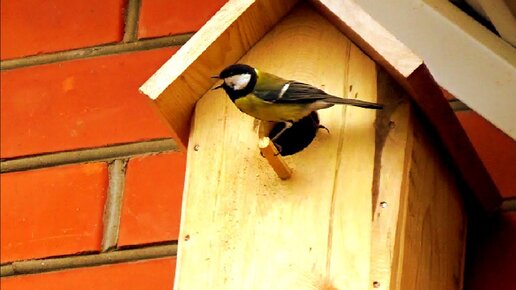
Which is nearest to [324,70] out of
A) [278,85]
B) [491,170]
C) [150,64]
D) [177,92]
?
[278,85]

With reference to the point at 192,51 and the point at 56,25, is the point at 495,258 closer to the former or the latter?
the point at 192,51

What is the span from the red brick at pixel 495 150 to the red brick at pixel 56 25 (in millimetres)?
509

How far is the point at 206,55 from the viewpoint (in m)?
1.50

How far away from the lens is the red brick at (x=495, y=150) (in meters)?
1.64

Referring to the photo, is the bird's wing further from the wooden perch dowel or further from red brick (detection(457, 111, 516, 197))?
red brick (detection(457, 111, 516, 197))

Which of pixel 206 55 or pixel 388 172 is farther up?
pixel 206 55

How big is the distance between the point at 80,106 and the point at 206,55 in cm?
41

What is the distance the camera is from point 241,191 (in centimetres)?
143

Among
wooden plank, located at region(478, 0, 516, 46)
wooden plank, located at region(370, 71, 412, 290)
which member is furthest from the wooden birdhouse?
wooden plank, located at region(478, 0, 516, 46)

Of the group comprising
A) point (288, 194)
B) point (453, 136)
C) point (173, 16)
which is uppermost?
point (173, 16)

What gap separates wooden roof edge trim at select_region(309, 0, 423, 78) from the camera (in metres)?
1.39

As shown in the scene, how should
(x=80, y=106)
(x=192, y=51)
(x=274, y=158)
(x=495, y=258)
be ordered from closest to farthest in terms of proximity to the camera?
(x=274, y=158) < (x=192, y=51) < (x=495, y=258) < (x=80, y=106)

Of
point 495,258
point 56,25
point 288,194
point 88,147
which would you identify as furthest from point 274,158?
point 56,25

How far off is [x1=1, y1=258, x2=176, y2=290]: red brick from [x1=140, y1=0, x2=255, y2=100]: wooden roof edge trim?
0.97 ft
